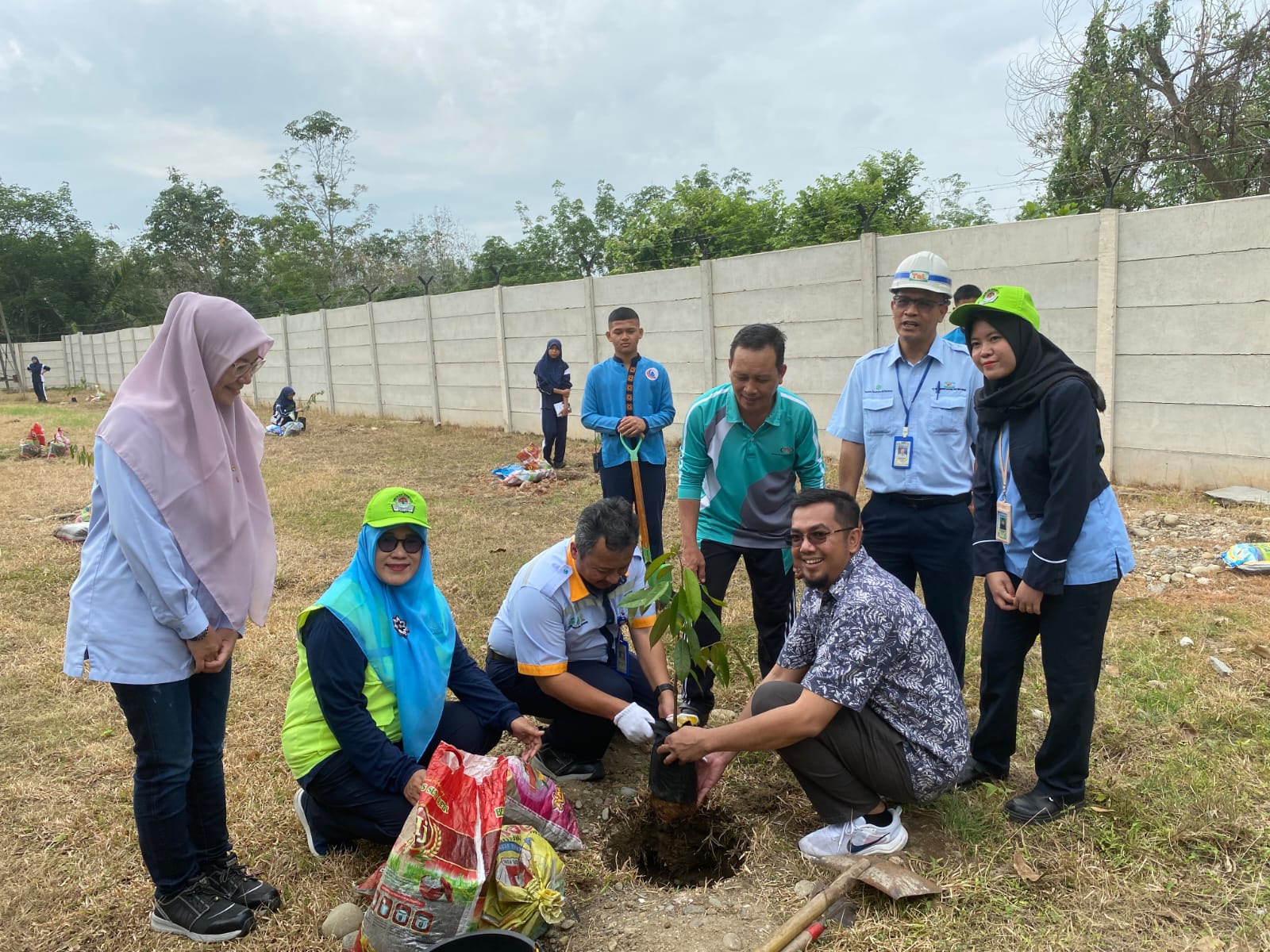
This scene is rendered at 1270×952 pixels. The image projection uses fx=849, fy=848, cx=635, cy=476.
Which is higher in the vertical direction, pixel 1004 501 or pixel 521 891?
pixel 1004 501

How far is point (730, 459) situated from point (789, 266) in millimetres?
6127

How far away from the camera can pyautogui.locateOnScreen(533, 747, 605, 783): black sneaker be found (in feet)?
10.3

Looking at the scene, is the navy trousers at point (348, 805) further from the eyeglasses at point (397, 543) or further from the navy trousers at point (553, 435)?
the navy trousers at point (553, 435)

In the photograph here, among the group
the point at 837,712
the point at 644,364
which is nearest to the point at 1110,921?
the point at 837,712

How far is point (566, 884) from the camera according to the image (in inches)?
95.4

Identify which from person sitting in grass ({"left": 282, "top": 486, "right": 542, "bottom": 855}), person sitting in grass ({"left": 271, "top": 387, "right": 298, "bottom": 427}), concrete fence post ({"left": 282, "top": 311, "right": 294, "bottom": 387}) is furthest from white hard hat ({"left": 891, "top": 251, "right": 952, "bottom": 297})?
concrete fence post ({"left": 282, "top": 311, "right": 294, "bottom": 387})

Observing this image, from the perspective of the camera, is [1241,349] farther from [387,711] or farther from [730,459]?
[387,711]

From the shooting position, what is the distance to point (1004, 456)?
262 cm

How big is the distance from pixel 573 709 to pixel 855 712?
1.04 m

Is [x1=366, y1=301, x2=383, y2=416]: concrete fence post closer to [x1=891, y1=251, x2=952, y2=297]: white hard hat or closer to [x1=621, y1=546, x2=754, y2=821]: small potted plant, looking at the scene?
[x1=891, y1=251, x2=952, y2=297]: white hard hat

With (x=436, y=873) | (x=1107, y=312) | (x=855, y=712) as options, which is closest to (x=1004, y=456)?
(x=855, y=712)

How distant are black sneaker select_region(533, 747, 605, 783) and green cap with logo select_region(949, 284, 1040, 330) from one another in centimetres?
199

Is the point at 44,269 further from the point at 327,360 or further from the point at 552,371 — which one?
the point at 552,371

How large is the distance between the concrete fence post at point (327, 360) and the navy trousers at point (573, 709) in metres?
15.4
